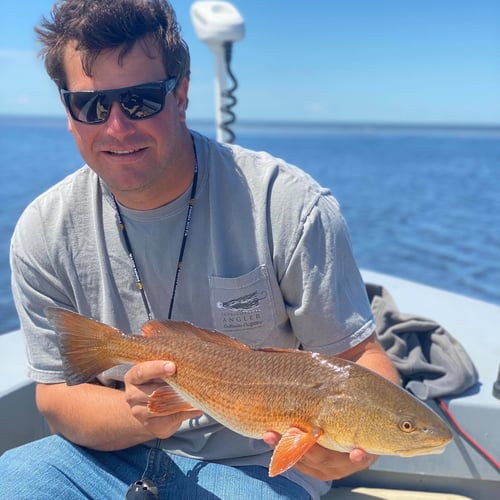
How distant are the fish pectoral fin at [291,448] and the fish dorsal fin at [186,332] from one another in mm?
400

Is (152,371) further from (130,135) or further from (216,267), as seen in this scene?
(130,135)

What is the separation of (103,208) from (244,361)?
103 cm

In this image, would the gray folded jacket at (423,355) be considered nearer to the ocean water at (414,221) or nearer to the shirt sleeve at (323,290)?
the shirt sleeve at (323,290)

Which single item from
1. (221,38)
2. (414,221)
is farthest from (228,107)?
(414,221)

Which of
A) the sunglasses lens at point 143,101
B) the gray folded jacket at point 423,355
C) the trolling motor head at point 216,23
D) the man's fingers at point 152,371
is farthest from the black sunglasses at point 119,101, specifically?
the trolling motor head at point 216,23

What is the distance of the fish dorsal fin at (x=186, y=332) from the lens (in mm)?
2307

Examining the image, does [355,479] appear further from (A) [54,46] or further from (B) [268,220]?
(A) [54,46]

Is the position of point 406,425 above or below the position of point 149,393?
above

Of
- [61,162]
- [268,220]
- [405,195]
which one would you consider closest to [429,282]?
[268,220]

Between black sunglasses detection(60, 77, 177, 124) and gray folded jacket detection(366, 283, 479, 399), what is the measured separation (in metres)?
1.86

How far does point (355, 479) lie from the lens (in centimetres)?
336

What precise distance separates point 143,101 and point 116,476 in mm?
1569

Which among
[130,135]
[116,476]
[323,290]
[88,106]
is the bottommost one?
[116,476]

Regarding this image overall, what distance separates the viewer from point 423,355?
3.53 meters
